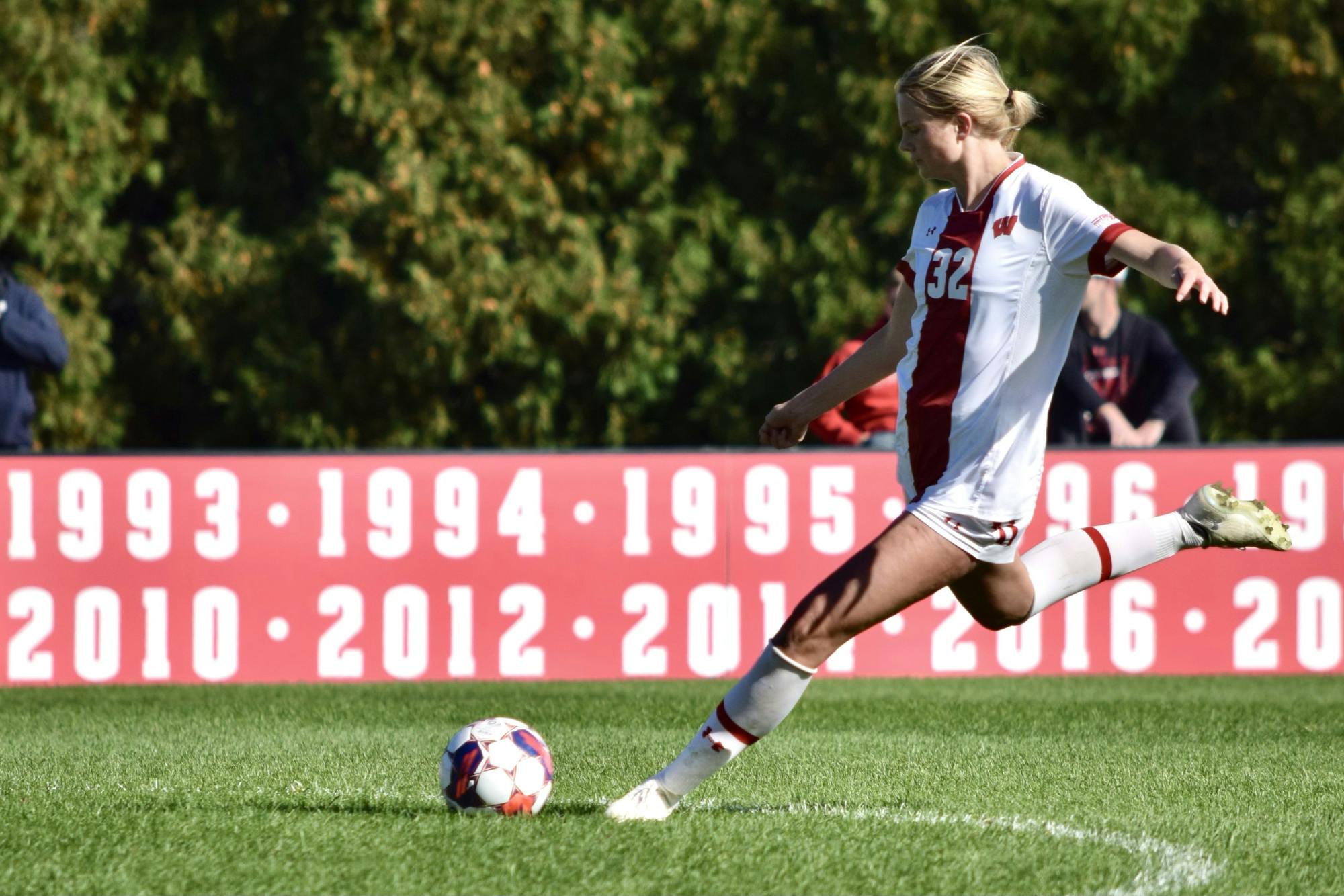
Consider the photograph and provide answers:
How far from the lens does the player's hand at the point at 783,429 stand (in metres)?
5.10

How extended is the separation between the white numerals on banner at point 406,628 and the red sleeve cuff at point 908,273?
18.0 ft

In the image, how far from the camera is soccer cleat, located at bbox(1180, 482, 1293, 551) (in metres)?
5.14

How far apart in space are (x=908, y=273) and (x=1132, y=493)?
5.53 meters

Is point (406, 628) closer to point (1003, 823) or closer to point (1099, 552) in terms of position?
point (1099, 552)

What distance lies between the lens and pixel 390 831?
15.0 ft

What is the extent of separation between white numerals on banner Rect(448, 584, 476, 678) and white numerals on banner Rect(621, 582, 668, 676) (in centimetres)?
83

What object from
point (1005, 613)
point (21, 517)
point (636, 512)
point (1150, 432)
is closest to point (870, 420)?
point (636, 512)

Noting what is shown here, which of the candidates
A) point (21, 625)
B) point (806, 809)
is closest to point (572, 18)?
point (21, 625)

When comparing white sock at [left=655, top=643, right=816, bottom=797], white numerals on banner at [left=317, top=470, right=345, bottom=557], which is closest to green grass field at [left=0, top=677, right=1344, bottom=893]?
white sock at [left=655, top=643, right=816, bottom=797]

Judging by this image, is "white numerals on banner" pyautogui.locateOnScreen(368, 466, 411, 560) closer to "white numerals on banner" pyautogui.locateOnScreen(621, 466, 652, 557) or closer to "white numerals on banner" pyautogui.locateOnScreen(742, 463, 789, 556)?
"white numerals on banner" pyautogui.locateOnScreen(621, 466, 652, 557)

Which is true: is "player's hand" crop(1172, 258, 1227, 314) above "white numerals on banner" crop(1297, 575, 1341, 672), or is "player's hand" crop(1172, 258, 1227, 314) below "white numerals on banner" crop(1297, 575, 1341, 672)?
above

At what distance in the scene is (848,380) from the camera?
16.6 ft

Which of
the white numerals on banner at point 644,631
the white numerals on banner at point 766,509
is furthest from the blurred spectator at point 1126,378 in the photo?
the white numerals on banner at point 644,631

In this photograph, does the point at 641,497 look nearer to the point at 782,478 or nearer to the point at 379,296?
the point at 782,478
